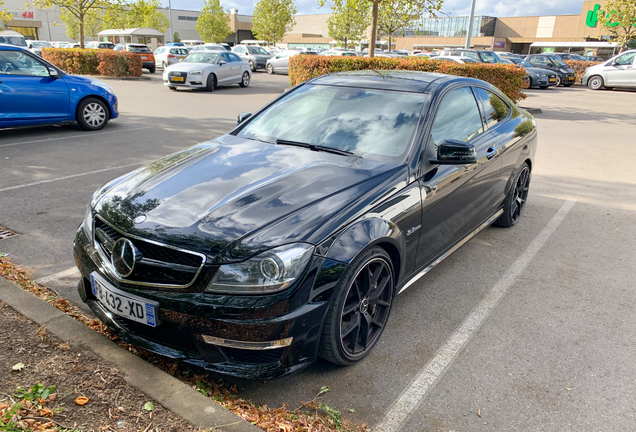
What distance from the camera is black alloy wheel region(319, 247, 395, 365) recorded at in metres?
2.65

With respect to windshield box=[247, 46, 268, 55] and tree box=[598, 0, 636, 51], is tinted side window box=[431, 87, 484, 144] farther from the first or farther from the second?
tree box=[598, 0, 636, 51]

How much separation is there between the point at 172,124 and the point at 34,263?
741 centimetres

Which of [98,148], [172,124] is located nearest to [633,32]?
[172,124]

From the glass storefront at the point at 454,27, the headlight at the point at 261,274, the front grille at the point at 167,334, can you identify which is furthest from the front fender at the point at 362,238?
the glass storefront at the point at 454,27

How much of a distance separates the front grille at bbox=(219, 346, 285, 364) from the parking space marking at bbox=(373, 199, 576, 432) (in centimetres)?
63

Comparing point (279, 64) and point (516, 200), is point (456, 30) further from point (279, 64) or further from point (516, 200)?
point (516, 200)

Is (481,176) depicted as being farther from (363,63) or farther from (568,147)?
(363,63)

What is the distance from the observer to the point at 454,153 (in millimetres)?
3373

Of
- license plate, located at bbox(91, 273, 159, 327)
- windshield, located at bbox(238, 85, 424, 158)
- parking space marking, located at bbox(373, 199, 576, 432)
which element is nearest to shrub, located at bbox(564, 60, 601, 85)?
parking space marking, located at bbox(373, 199, 576, 432)

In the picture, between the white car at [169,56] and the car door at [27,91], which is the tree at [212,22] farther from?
the car door at [27,91]

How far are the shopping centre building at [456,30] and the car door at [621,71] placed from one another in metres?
27.3

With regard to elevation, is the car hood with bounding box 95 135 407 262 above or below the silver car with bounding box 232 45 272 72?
below

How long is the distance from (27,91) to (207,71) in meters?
10.4

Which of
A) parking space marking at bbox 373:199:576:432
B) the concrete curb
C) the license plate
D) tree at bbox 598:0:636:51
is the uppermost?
tree at bbox 598:0:636:51
